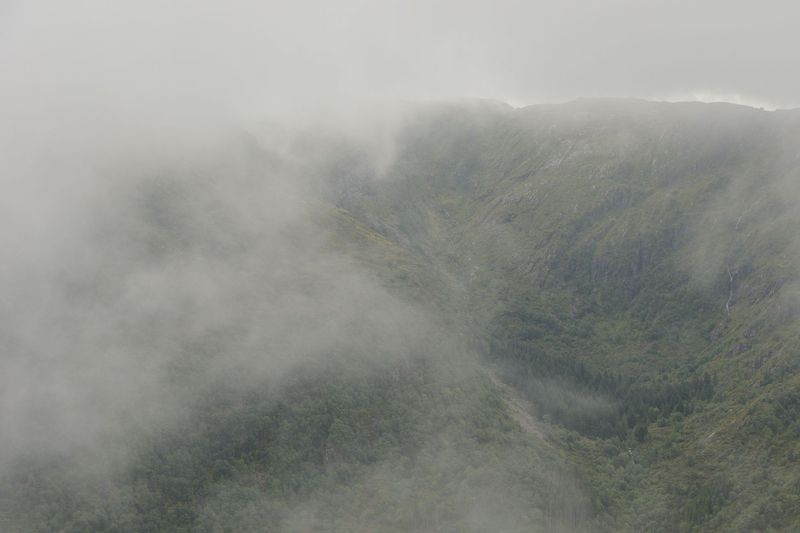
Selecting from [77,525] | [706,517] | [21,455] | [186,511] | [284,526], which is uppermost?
[21,455]

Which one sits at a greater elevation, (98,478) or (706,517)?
(98,478)

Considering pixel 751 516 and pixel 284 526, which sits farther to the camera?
pixel 284 526

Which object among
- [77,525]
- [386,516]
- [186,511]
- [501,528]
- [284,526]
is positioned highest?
[77,525]

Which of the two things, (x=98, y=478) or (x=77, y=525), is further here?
(x=98, y=478)

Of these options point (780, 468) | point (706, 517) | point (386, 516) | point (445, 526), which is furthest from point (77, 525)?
point (780, 468)

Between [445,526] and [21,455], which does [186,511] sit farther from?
[445,526]

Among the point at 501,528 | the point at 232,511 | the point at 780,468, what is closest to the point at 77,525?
the point at 232,511

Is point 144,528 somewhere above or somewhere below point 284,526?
A: above

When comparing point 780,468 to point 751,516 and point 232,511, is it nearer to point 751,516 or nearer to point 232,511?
point 751,516
